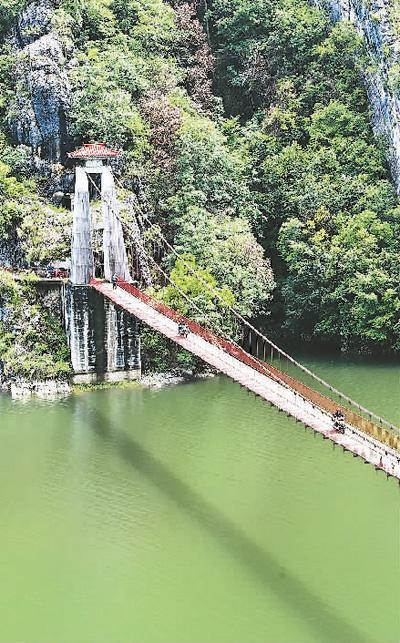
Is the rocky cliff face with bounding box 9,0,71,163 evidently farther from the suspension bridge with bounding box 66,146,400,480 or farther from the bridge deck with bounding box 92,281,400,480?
the bridge deck with bounding box 92,281,400,480

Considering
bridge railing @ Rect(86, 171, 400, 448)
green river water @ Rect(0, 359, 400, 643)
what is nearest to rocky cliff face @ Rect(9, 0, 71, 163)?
bridge railing @ Rect(86, 171, 400, 448)

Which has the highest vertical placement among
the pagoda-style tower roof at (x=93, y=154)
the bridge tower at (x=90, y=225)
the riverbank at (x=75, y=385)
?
the pagoda-style tower roof at (x=93, y=154)

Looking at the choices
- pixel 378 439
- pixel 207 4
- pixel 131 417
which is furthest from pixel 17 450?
pixel 207 4

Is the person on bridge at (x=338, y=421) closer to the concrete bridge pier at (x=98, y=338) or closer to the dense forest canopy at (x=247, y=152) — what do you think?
the dense forest canopy at (x=247, y=152)

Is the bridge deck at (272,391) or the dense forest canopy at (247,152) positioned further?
the dense forest canopy at (247,152)

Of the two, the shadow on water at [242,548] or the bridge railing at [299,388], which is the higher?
the bridge railing at [299,388]

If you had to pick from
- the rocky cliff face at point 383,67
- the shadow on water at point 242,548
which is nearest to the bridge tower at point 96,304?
the shadow on water at point 242,548

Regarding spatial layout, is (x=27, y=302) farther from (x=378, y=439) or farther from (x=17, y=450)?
(x=378, y=439)
